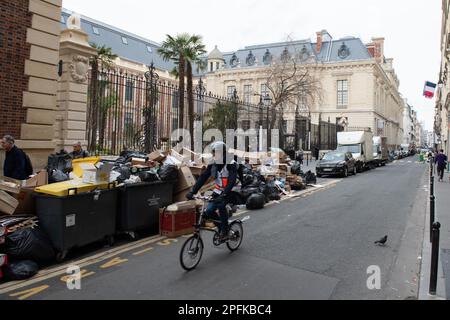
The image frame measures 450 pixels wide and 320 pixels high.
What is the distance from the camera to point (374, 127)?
64.4 m

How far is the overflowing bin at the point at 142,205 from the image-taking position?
7422 mm

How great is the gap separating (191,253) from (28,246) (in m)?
2.38

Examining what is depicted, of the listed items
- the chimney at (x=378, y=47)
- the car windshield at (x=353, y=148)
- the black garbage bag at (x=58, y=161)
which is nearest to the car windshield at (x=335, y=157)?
the car windshield at (x=353, y=148)

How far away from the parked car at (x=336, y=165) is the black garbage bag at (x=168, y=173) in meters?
16.2

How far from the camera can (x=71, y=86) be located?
1337 centimetres

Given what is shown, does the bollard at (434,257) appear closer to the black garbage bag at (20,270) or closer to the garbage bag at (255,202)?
the black garbage bag at (20,270)

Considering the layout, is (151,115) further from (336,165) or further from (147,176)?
(336,165)

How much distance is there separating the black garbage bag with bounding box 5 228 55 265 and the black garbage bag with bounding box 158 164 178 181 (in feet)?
9.94

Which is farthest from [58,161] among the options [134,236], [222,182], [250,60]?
[250,60]

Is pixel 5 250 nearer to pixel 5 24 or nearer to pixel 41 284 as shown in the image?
pixel 41 284

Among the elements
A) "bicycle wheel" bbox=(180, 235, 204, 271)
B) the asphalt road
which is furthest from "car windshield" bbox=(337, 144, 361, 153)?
"bicycle wheel" bbox=(180, 235, 204, 271)

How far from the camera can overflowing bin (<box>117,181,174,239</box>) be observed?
24.3 ft

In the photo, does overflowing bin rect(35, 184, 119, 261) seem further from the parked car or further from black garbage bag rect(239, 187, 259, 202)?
the parked car
